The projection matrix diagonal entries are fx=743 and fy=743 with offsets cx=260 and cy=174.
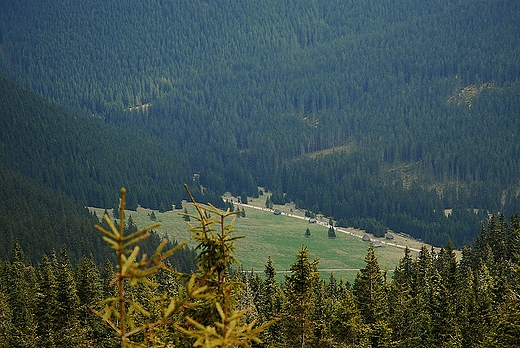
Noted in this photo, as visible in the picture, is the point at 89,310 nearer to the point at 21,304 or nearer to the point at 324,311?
the point at 21,304

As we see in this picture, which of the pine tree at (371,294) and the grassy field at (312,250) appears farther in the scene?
the grassy field at (312,250)

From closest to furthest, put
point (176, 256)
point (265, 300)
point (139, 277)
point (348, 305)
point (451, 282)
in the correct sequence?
point (139, 277) → point (348, 305) → point (451, 282) → point (265, 300) → point (176, 256)

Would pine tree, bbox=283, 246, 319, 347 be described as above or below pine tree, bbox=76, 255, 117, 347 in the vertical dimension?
above

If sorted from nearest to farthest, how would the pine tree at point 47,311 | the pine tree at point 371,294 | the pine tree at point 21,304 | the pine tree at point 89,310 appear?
the pine tree at point 371,294 < the pine tree at point 47,311 < the pine tree at point 21,304 < the pine tree at point 89,310

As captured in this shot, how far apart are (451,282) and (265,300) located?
2400 centimetres

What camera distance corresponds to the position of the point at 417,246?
190 metres

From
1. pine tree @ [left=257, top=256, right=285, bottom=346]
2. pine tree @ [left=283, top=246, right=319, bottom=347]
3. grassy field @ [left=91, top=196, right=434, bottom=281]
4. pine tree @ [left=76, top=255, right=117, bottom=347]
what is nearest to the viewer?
pine tree @ [left=283, top=246, right=319, bottom=347]

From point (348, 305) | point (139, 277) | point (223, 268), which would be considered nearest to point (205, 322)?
point (223, 268)

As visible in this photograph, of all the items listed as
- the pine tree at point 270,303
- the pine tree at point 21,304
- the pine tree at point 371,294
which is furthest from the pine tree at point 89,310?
the pine tree at point 371,294

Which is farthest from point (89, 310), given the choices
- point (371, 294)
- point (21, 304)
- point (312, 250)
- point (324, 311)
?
point (312, 250)

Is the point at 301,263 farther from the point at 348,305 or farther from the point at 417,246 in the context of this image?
the point at 417,246

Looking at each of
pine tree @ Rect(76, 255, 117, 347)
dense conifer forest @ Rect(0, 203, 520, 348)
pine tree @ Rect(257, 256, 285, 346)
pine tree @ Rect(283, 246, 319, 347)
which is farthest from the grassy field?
pine tree @ Rect(283, 246, 319, 347)

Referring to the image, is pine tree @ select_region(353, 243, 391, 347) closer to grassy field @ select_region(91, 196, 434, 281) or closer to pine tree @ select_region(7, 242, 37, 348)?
pine tree @ select_region(7, 242, 37, 348)

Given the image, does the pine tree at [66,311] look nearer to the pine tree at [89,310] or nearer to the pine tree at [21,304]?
the pine tree at [21,304]
